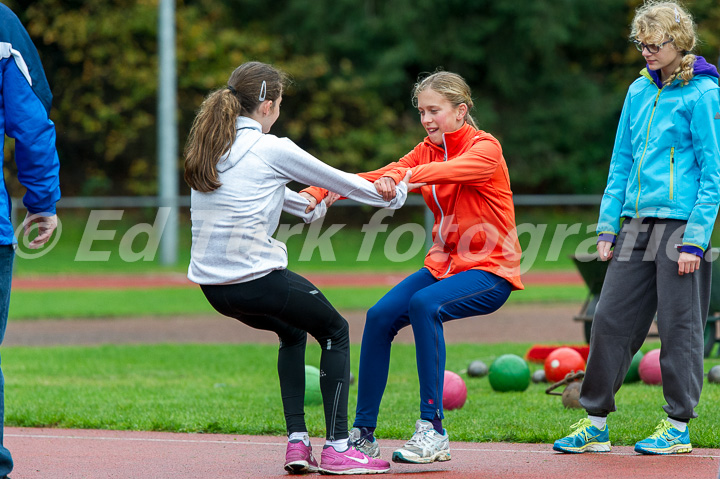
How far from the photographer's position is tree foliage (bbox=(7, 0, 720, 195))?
94.3 feet

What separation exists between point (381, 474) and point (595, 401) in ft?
4.03

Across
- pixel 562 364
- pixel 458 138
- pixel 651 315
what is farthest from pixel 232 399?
pixel 651 315

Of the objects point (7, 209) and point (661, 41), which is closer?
point (7, 209)

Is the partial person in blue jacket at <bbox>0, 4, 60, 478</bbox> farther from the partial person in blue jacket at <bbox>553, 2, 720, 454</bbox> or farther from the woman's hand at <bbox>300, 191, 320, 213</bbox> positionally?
the partial person in blue jacket at <bbox>553, 2, 720, 454</bbox>

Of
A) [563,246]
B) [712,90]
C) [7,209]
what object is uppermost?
[712,90]

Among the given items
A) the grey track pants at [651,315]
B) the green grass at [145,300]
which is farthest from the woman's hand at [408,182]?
the green grass at [145,300]

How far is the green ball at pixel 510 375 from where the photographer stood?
24.6 ft

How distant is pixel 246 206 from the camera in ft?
15.1

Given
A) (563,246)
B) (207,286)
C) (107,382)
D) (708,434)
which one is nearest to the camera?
(207,286)

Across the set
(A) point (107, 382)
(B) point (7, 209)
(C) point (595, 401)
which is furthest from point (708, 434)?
(A) point (107, 382)

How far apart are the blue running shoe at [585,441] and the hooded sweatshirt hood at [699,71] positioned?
6.05 ft

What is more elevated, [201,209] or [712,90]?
[712,90]

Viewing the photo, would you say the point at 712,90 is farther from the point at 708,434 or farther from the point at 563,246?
the point at 563,246

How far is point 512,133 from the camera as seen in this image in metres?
30.4
